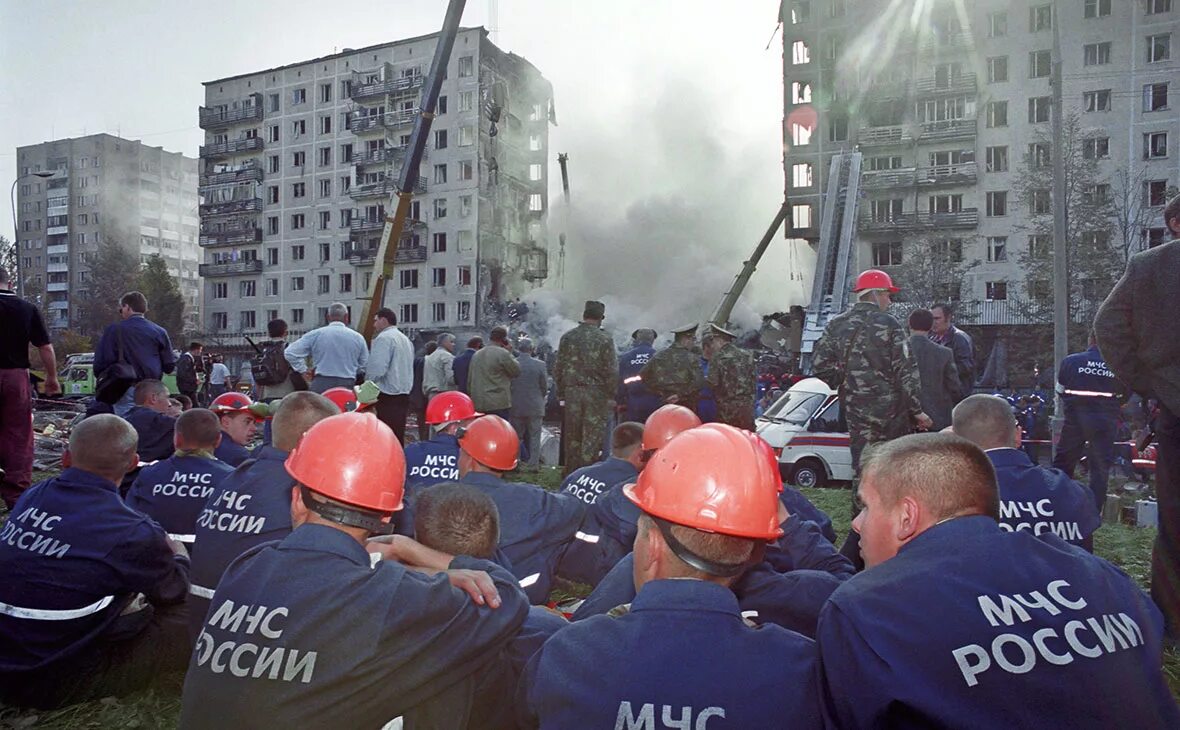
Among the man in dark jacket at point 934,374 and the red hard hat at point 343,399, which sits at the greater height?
the man in dark jacket at point 934,374

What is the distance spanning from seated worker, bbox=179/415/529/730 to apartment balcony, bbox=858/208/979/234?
152 ft

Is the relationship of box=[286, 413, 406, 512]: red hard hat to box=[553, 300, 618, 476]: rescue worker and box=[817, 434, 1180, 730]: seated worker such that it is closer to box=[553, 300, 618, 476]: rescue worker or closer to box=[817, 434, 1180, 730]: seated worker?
box=[817, 434, 1180, 730]: seated worker

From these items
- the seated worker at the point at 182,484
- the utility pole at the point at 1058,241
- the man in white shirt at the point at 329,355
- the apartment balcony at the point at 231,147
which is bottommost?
the seated worker at the point at 182,484

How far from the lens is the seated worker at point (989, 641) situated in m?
1.83

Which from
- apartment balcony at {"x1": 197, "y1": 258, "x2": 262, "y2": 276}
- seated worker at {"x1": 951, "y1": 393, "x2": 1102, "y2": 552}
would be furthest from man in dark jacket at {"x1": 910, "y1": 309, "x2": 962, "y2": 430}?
apartment balcony at {"x1": 197, "y1": 258, "x2": 262, "y2": 276}

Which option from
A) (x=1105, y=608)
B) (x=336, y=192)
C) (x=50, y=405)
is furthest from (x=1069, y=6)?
(x=1105, y=608)

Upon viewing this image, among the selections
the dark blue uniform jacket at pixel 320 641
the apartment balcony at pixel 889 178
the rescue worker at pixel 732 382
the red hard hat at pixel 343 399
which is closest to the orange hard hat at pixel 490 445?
the dark blue uniform jacket at pixel 320 641

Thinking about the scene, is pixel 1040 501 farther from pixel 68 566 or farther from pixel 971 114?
pixel 971 114

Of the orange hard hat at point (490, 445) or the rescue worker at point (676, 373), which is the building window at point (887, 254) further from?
the orange hard hat at point (490, 445)

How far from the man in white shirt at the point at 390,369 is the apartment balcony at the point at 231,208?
56.2 metres

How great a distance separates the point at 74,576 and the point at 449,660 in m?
2.30

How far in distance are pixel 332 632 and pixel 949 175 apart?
158 ft

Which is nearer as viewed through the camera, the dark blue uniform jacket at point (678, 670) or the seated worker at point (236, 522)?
the dark blue uniform jacket at point (678, 670)

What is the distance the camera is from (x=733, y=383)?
972cm
